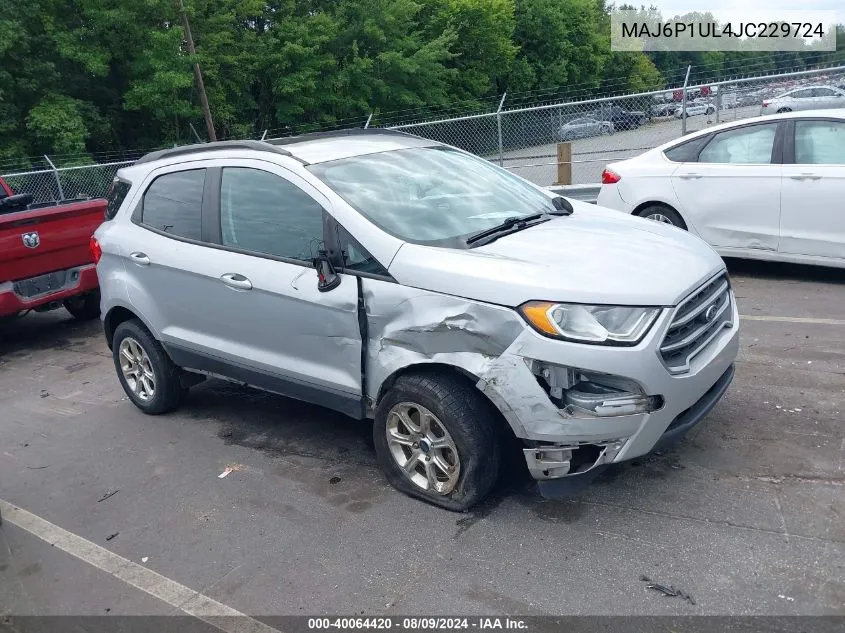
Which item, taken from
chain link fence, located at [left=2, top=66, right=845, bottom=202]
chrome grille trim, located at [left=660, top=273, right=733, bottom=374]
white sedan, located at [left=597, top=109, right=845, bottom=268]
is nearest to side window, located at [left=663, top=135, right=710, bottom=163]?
white sedan, located at [left=597, top=109, right=845, bottom=268]

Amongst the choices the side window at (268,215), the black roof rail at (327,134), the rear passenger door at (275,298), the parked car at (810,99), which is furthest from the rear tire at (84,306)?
the parked car at (810,99)

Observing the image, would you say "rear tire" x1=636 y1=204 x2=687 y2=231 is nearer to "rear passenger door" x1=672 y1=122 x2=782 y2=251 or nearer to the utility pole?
"rear passenger door" x1=672 y1=122 x2=782 y2=251

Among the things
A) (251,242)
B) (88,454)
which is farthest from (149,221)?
(88,454)

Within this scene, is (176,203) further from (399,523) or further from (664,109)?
Answer: (664,109)

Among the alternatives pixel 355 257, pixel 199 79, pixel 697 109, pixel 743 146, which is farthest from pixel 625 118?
pixel 199 79

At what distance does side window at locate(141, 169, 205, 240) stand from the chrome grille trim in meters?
2.87

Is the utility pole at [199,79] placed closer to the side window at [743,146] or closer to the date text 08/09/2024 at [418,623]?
the side window at [743,146]

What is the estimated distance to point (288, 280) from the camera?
164 inches

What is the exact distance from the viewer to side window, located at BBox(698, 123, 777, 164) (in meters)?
7.15

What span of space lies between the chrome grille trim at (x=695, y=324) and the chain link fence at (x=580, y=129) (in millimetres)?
8988

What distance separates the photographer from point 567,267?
3514 mm

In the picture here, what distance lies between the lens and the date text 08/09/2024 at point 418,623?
118 inches

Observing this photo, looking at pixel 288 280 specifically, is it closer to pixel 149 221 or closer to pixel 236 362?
pixel 236 362

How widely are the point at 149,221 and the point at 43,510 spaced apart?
6.37 feet
